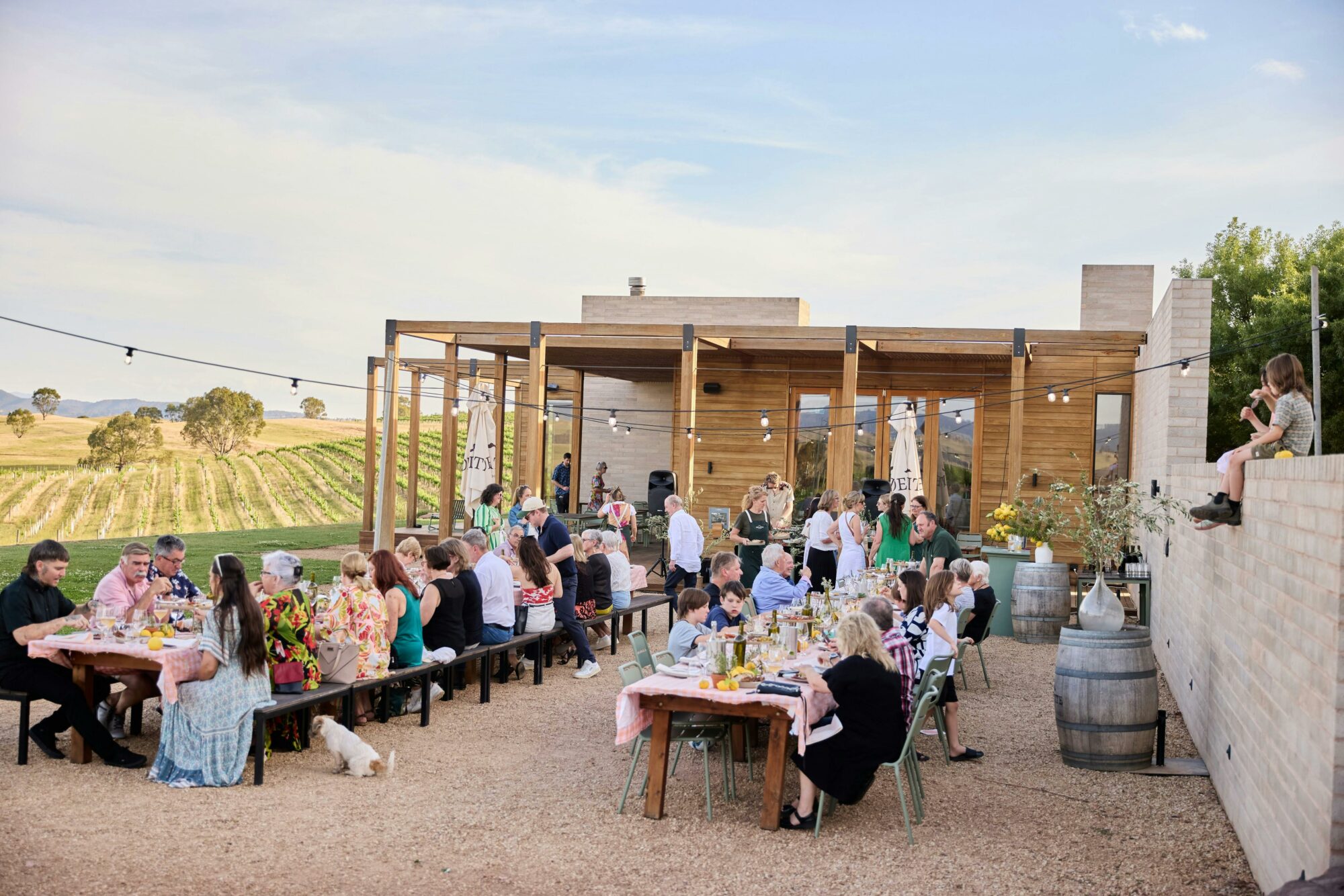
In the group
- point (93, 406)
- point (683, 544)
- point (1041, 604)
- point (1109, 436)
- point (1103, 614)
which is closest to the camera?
point (1103, 614)

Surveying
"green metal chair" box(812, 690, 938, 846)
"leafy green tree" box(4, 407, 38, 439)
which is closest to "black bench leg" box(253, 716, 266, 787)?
"green metal chair" box(812, 690, 938, 846)

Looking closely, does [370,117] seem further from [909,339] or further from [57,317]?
[57,317]

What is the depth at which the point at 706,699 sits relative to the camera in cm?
562

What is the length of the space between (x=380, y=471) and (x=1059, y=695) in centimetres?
1201

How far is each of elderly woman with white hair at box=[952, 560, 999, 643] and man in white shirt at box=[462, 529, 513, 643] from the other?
146 inches

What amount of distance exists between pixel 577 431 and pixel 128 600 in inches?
586

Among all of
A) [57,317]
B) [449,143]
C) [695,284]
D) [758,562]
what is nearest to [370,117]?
[449,143]

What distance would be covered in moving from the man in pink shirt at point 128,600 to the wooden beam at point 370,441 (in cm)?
1130

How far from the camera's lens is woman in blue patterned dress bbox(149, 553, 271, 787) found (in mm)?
6047

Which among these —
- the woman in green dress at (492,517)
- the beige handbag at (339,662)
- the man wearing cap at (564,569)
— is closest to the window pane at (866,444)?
the woman in green dress at (492,517)

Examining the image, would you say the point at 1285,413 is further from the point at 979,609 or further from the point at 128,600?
the point at 128,600

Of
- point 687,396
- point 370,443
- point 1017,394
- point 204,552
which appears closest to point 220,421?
point 204,552

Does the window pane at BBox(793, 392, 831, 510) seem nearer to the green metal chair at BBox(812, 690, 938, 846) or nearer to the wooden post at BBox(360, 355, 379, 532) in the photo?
the wooden post at BBox(360, 355, 379, 532)

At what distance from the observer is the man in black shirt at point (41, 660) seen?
6.41 meters
